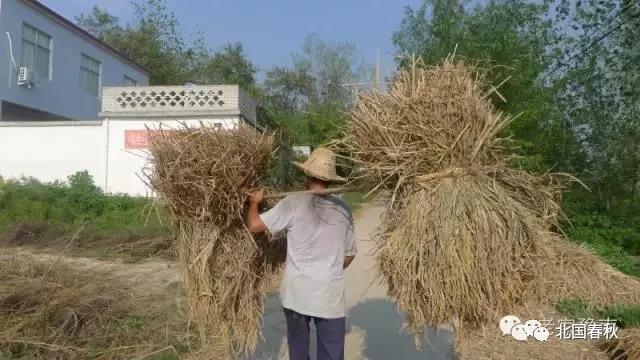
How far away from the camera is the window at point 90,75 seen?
20.8 meters

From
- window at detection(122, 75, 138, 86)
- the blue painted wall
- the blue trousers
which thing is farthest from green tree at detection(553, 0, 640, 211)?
window at detection(122, 75, 138, 86)

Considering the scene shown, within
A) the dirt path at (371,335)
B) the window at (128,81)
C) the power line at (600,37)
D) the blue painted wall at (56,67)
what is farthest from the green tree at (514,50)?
the window at (128,81)

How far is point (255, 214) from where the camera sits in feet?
12.1

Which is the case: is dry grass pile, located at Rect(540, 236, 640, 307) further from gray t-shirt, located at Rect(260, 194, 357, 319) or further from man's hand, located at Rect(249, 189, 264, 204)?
man's hand, located at Rect(249, 189, 264, 204)

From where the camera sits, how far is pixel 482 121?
323 cm

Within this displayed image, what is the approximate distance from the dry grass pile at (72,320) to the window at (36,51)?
42.7ft

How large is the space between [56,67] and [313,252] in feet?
59.0

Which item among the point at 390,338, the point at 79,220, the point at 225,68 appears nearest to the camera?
the point at 390,338

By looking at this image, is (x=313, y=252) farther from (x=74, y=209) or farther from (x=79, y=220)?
(x=74, y=209)

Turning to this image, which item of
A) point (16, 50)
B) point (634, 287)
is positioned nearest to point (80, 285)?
point (634, 287)

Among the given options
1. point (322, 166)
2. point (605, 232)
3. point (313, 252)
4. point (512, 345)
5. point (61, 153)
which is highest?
point (61, 153)

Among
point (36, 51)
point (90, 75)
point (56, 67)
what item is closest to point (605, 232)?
point (36, 51)

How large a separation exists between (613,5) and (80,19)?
31.1m

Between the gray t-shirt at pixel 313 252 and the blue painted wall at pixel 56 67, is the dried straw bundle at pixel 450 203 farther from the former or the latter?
the blue painted wall at pixel 56 67
